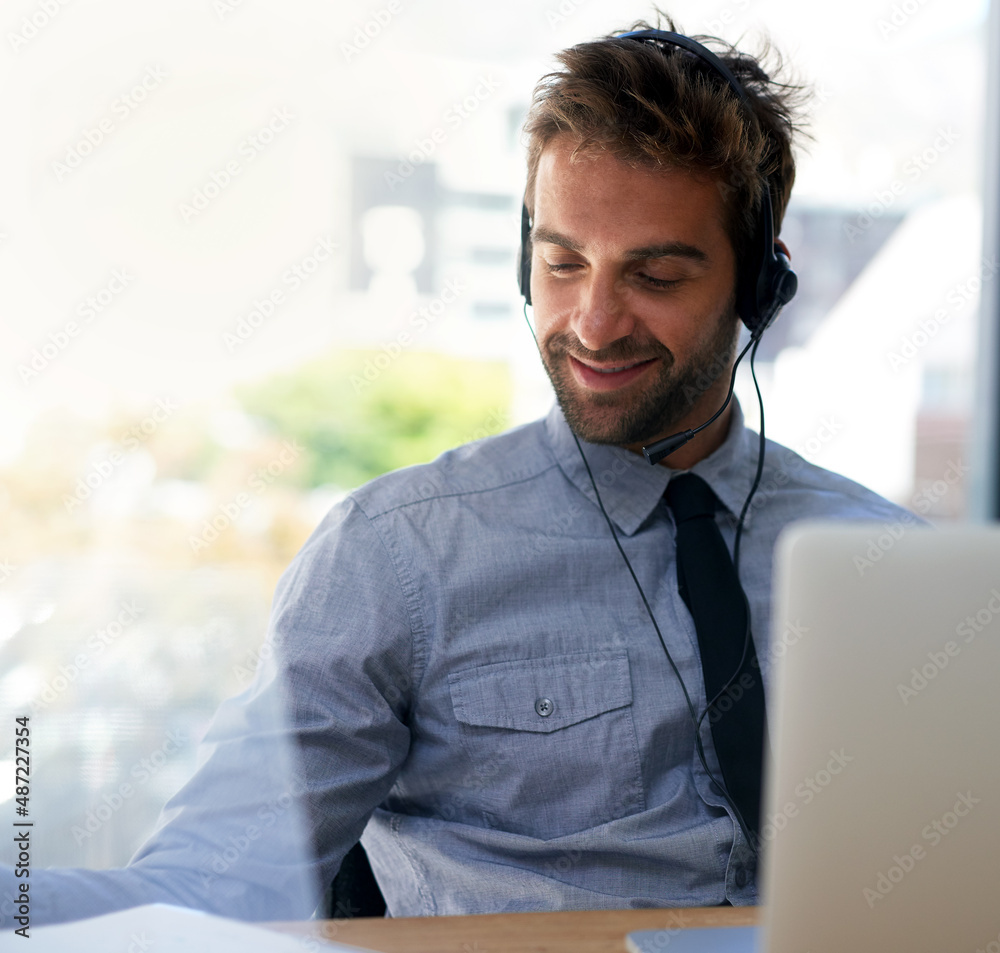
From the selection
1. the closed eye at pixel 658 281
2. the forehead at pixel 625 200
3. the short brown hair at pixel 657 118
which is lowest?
the closed eye at pixel 658 281

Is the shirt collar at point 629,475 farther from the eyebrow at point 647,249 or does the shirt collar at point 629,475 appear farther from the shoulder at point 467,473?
the eyebrow at point 647,249

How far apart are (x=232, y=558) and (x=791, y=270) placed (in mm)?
2185

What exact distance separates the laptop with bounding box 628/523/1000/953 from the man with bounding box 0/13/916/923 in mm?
428

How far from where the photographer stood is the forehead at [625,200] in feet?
3.49

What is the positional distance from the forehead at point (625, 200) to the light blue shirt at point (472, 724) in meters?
0.31

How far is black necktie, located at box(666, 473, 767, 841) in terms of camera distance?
940mm

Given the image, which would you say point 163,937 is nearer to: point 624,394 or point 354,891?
point 354,891

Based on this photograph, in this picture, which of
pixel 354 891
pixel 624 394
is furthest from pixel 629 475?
pixel 354 891

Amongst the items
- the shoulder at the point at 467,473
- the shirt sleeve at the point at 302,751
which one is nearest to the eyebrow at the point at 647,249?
the shoulder at the point at 467,473

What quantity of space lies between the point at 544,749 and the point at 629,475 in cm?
35

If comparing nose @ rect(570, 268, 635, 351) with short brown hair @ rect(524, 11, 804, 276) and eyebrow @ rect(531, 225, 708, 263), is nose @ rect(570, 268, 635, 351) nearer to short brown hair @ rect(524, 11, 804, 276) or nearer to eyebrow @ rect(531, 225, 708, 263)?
eyebrow @ rect(531, 225, 708, 263)

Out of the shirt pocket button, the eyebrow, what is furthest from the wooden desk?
the eyebrow

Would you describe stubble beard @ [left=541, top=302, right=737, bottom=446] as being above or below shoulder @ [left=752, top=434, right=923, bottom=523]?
above

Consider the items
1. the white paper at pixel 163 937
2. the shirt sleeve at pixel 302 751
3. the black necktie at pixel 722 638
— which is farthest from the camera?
the black necktie at pixel 722 638
